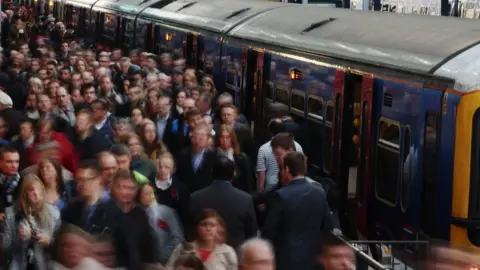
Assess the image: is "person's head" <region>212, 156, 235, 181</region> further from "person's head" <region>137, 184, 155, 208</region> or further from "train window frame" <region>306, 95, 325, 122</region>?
"train window frame" <region>306, 95, 325, 122</region>

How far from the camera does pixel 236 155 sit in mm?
11352

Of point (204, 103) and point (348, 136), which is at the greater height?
point (348, 136)

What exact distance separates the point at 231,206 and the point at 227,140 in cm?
260

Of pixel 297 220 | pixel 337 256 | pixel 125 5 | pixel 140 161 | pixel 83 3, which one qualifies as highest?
pixel 337 256

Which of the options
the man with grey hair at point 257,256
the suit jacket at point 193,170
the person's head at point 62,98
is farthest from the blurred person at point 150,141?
the man with grey hair at point 257,256

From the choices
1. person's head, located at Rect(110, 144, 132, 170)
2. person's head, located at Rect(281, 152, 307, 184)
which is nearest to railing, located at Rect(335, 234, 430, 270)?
person's head, located at Rect(281, 152, 307, 184)

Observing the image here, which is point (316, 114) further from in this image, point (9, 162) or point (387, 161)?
point (9, 162)

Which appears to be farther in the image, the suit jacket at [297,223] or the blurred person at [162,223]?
the suit jacket at [297,223]

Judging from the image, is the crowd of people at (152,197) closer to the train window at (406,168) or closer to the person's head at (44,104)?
the person's head at (44,104)

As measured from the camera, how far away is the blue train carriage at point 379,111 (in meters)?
10.3

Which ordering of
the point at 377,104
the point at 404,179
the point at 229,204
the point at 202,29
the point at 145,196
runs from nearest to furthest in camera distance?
1. the point at 145,196
2. the point at 229,204
3. the point at 404,179
4. the point at 377,104
5. the point at 202,29

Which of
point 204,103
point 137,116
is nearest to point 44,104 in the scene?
point 137,116

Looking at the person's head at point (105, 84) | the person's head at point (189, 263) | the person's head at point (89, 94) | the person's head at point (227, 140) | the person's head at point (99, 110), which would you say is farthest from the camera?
the person's head at point (105, 84)

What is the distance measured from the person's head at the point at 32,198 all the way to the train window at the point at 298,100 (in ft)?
22.3
